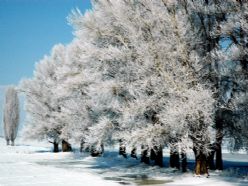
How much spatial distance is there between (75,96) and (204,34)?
39.1ft

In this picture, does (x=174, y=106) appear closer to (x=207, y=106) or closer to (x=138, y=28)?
(x=207, y=106)

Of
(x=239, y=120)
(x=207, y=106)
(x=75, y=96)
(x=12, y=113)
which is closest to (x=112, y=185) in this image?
(x=207, y=106)

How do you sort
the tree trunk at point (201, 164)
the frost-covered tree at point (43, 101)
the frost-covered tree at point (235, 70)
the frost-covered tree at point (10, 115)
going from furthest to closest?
the frost-covered tree at point (10, 115) → the frost-covered tree at point (43, 101) → the tree trunk at point (201, 164) → the frost-covered tree at point (235, 70)

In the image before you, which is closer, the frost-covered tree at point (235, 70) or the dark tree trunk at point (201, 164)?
the frost-covered tree at point (235, 70)

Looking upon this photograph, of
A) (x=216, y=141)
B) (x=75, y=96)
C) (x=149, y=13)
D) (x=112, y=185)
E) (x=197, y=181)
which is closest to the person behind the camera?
(x=112, y=185)

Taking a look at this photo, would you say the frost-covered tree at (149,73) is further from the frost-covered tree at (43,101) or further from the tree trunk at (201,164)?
the frost-covered tree at (43,101)

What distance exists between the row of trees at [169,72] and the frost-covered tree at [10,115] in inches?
1881

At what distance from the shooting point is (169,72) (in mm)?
19859

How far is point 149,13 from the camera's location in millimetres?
21219

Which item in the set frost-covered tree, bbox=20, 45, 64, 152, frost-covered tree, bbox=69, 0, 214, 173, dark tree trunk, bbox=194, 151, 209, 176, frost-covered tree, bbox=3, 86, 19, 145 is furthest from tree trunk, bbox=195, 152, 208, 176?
frost-covered tree, bbox=3, 86, 19, 145

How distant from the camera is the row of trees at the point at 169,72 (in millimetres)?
18469

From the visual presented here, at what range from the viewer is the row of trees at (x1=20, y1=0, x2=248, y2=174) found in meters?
18.5

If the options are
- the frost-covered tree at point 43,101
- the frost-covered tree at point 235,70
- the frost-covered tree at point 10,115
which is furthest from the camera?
the frost-covered tree at point 10,115

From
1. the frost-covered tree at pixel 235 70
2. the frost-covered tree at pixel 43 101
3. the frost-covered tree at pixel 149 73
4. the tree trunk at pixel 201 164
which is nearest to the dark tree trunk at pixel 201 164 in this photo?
the tree trunk at pixel 201 164
